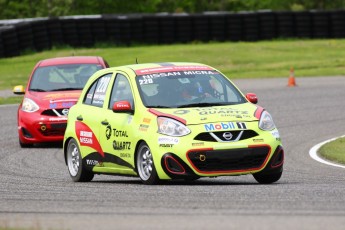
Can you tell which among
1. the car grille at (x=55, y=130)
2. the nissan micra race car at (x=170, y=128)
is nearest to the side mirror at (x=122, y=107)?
the nissan micra race car at (x=170, y=128)

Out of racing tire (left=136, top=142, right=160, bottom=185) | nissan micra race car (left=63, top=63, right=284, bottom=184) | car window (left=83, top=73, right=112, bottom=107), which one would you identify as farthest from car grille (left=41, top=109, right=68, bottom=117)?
racing tire (left=136, top=142, right=160, bottom=185)

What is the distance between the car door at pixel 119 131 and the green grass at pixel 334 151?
4373mm

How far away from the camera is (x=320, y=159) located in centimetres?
1661

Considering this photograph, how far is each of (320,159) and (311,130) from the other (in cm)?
430

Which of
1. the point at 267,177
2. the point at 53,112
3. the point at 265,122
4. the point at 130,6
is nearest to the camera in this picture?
the point at 265,122

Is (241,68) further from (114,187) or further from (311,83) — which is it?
(114,187)

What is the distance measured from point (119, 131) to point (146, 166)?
719 millimetres

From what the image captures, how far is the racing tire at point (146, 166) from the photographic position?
1192 cm

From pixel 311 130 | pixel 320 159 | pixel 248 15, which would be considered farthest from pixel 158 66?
pixel 248 15

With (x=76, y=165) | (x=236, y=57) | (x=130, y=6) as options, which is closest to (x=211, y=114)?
(x=76, y=165)

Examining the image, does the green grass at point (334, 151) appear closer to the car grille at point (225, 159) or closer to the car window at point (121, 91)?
the car window at point (121, 91)

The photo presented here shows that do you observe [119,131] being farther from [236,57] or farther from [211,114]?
[236,57]

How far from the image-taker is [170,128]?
1180 centimetres

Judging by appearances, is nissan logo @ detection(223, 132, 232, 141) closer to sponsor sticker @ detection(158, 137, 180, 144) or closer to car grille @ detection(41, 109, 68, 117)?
sponsor sticker @ detection(158, 137, 180, 144)
